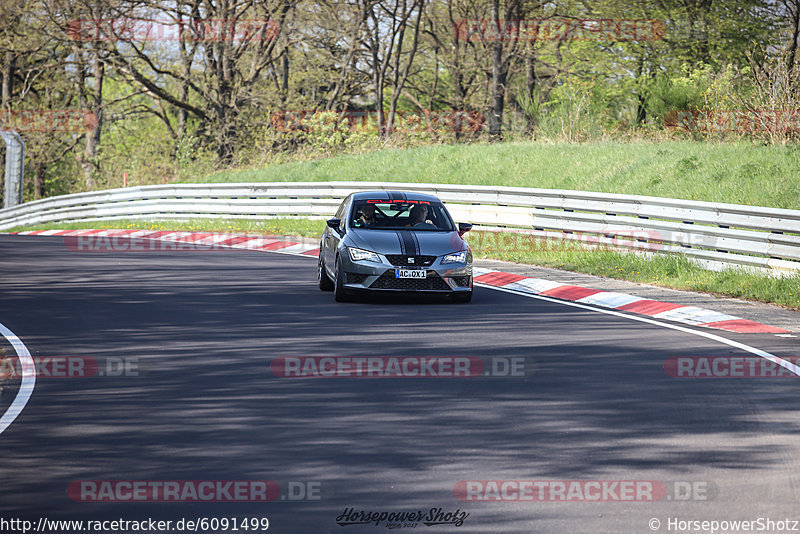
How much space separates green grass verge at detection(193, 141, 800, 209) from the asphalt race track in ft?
31.7

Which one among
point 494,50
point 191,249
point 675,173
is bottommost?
point 191,249

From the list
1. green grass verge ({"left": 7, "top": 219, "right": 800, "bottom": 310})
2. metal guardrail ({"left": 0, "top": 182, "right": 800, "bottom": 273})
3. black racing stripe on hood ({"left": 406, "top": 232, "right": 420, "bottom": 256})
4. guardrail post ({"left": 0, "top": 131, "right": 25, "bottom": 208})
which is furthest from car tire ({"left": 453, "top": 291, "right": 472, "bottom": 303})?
guardrail post ({"left": 0, "top": 131, "right": 25, "bottom": 208})

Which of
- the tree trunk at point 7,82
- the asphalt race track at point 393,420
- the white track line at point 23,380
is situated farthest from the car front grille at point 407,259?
the tree trunk at point 7,82

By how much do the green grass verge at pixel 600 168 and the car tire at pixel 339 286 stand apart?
9.89 metres

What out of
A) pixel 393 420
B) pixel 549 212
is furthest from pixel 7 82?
pixel 393 420

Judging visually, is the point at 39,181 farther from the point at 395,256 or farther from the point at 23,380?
the point at 23,380

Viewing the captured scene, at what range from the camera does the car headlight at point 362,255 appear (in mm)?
14414

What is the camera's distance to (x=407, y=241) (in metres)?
14.7

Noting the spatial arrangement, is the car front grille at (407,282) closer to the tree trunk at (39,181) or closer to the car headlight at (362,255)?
the car headlight at (362,255)

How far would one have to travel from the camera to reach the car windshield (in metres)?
15.4

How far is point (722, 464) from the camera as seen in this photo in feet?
22.5

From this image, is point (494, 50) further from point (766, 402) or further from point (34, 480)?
point (34, 480)

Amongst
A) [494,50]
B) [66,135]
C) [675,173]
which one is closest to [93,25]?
[494,50]

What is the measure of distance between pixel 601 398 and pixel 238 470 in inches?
135
